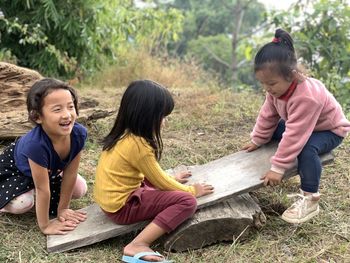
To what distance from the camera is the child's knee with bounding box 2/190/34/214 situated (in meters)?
Result: 2.82

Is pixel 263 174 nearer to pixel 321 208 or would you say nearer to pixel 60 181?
pixel 321 208

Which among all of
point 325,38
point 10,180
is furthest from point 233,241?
point 325,38

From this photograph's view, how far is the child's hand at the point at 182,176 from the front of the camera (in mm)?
3125

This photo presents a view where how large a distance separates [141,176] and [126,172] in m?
0.10

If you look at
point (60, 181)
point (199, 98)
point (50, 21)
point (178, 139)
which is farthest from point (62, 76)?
point (60, 181)

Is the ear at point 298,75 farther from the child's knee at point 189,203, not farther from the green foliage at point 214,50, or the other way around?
the green foliage at point 214,50

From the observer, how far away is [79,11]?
670 cm

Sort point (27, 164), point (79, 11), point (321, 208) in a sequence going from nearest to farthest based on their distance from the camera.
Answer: point (27, 164) < point (321, 208) < point (79, 11)

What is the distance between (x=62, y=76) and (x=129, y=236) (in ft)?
15.9

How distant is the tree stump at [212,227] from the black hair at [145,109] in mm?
465

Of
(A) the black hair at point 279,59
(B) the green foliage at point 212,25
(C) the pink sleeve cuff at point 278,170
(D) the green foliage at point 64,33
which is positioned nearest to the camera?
(A) the black hair at point 279,59

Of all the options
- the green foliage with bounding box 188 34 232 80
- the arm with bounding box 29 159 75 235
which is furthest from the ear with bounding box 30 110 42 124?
the green foliage with bounding box 188 34 232 80

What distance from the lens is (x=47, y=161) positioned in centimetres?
263

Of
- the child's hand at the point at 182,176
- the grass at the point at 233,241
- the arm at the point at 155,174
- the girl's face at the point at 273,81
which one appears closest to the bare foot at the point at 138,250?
the grass at the point at 233,241
